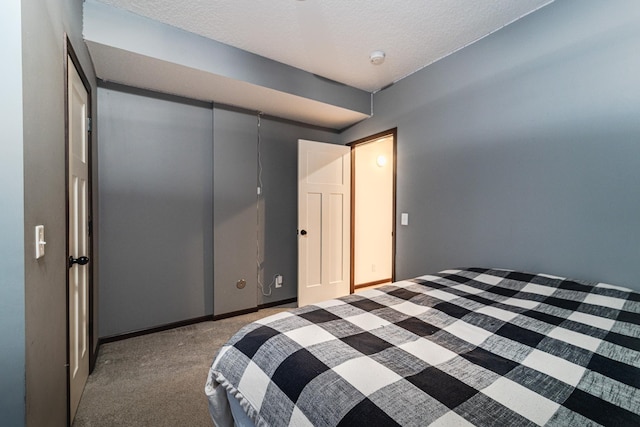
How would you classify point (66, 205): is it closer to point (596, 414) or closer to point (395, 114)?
point (596, 414)

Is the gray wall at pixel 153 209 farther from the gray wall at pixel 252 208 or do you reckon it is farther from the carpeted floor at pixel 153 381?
the carpeted floor at pixel 153 381

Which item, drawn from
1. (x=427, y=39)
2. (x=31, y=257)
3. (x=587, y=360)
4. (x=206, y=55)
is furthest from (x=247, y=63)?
(x=587, y=360)

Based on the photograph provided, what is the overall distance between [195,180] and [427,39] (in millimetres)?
2422

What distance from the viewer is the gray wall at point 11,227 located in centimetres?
78

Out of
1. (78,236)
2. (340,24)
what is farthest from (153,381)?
(340,24)

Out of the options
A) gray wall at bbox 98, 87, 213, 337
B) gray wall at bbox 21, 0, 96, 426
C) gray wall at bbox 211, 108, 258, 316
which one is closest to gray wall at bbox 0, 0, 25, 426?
gray wall at bbox 21, 0, 96, 426

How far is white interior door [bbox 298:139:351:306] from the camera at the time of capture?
A: 3135mm

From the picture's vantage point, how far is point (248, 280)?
9.73ft

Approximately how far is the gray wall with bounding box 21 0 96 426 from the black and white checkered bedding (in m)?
0.61

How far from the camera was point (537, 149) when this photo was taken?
69.1 inches

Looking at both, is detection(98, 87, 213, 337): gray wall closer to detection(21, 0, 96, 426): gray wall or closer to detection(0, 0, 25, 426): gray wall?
detection(21, 0, 96, 426): gray wall

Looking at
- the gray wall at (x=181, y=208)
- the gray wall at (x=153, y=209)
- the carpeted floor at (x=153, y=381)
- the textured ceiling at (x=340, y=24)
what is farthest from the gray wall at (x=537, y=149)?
the gray wall at (x=153, y=209)

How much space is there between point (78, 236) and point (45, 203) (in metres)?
0.78

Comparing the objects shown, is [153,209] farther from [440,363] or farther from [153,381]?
[440,363]
